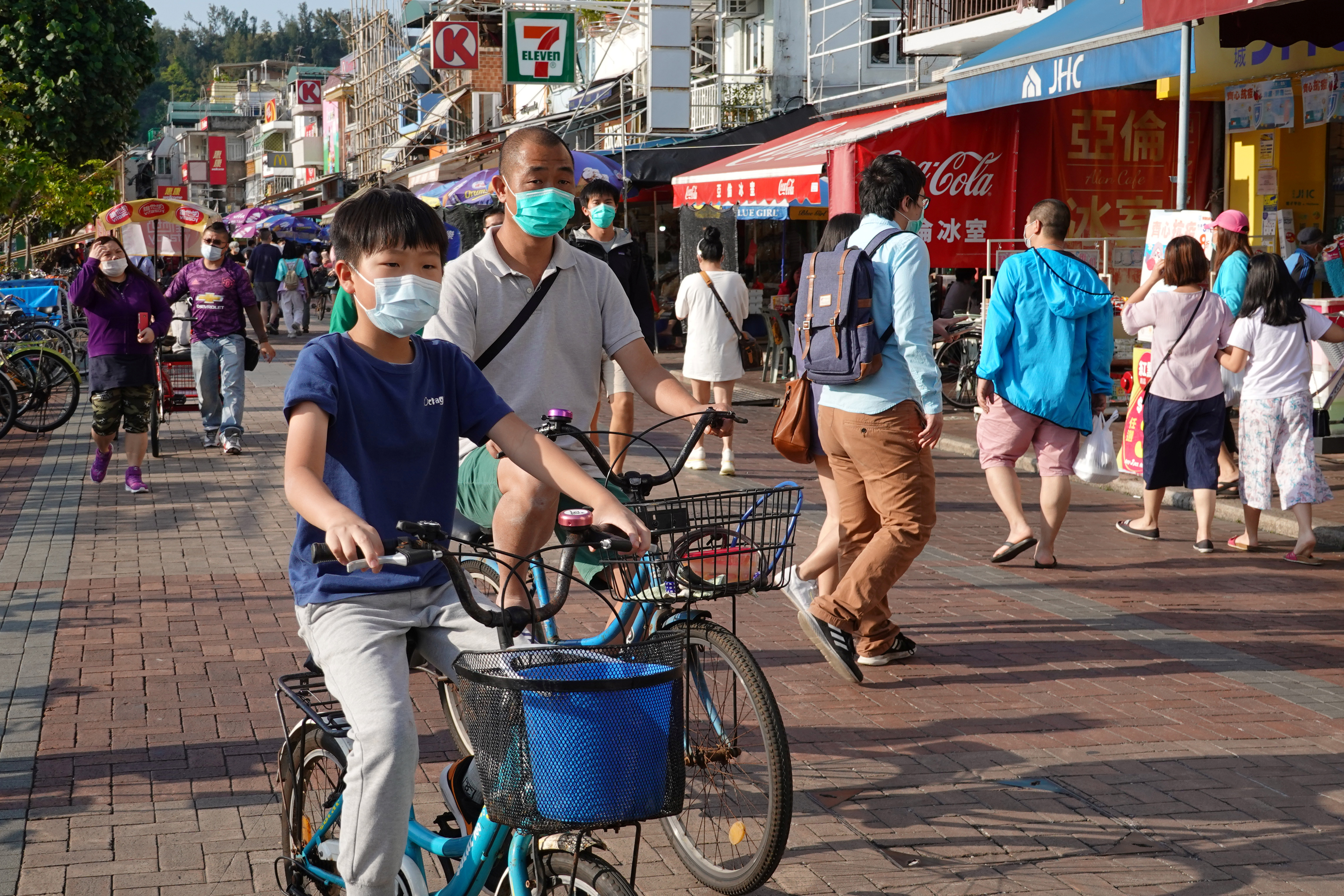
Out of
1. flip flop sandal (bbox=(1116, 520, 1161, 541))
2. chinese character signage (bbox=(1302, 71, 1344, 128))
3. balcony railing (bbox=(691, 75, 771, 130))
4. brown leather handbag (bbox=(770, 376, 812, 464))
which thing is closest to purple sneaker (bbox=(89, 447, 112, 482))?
brown leather handbag (bbox=(770, 376, 812, 464))

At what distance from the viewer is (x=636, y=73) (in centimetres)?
2656

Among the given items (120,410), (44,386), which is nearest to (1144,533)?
(120,410)

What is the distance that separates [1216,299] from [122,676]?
623cm

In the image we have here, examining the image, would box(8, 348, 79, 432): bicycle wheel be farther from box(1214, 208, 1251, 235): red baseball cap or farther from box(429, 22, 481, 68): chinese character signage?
box(429, 22, 481, 68): chinese character signage

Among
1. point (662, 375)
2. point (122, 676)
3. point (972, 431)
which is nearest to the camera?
point (662, 375)

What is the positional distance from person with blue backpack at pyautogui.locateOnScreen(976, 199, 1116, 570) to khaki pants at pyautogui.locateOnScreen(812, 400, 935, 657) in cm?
191

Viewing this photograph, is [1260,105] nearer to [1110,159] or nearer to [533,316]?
[1110,159]

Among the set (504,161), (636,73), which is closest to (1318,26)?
(504,161)

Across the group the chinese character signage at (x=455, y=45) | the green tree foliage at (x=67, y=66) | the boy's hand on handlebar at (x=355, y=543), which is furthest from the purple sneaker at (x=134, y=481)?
the green tree foliage at (x=67, y=66)

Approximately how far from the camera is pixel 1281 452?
8.02m

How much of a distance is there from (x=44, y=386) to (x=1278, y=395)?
1147 centimetres

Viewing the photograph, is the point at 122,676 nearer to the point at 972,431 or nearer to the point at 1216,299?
the point at 1216,299

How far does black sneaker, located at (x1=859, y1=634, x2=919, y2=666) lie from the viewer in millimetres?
5859

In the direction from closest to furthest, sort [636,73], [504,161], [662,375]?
[662,375] < [504,161] < [636,73]
